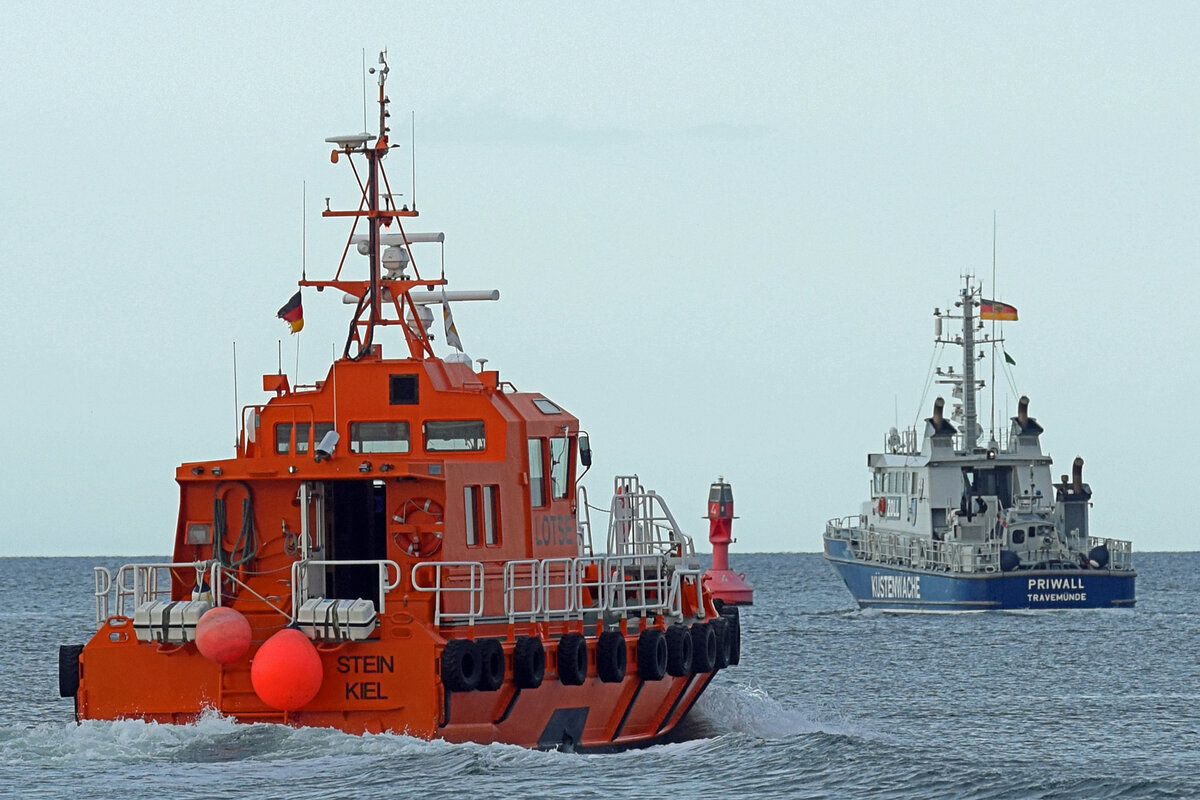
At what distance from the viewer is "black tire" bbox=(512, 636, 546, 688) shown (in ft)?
62.8

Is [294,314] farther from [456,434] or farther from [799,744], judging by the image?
[799,744]

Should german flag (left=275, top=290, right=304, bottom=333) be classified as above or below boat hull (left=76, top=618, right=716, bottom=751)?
above

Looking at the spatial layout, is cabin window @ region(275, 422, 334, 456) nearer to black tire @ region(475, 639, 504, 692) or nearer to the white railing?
black tire @ region(475, 639, 504, 692)

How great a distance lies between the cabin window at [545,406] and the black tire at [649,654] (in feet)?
8.19

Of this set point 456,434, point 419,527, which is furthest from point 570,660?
point 456,434

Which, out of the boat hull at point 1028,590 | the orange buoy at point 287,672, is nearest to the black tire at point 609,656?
the orange buoy at point 287,672

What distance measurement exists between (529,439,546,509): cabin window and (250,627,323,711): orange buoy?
3583 mm

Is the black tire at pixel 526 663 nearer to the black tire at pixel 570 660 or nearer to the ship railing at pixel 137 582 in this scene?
the black tire at pixel 570 660

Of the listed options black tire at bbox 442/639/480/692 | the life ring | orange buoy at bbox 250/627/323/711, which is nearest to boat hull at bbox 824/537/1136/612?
the life ring

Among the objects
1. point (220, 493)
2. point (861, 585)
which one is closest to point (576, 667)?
point (220, 493)

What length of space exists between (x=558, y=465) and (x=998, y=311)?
146 feet

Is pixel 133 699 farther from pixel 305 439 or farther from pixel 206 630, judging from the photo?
pixel 305 439

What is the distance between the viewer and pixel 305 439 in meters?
20.9

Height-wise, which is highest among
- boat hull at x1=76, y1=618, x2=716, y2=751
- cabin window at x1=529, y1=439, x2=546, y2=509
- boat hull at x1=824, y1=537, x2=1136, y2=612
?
cabin window at x1=529, y1=439, x2=546, y2=509
